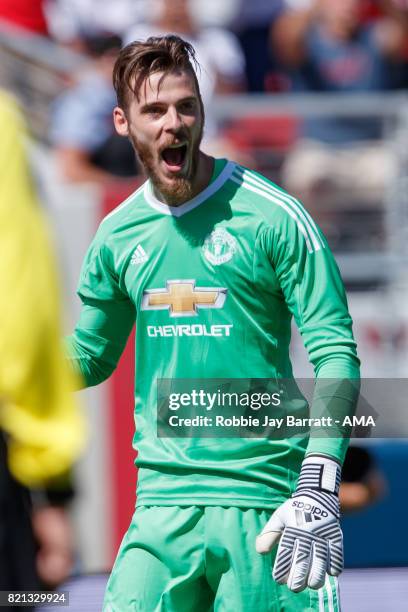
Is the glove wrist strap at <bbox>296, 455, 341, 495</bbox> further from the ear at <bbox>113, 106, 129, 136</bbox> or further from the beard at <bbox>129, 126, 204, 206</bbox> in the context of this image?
the ear at <bbox>113, 106, 129, 136</bbox>

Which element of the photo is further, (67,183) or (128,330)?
(67,183)

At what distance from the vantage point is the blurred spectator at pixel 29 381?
214 centimetres

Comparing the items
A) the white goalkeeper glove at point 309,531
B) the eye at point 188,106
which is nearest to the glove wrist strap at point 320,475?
the white goalkeeper glove at point 309,531

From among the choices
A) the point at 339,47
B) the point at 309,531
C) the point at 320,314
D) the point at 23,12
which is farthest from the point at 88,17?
the point at 309,531

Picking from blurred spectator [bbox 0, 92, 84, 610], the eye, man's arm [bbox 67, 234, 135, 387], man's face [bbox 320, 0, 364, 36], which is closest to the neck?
the eye

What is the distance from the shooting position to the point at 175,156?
336 cm

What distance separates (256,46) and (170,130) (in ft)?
15.8

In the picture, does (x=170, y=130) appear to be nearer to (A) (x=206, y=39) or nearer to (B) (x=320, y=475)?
(B) (x=320, y=475)

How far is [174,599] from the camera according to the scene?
317 cm

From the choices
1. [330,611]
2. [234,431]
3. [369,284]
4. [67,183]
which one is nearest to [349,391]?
[234,431]

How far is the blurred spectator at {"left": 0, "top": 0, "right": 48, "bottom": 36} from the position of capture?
25.1 feet

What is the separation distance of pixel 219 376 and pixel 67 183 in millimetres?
3807

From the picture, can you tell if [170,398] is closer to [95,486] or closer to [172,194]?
[172,194]

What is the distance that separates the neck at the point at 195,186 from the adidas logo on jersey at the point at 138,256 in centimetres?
14
